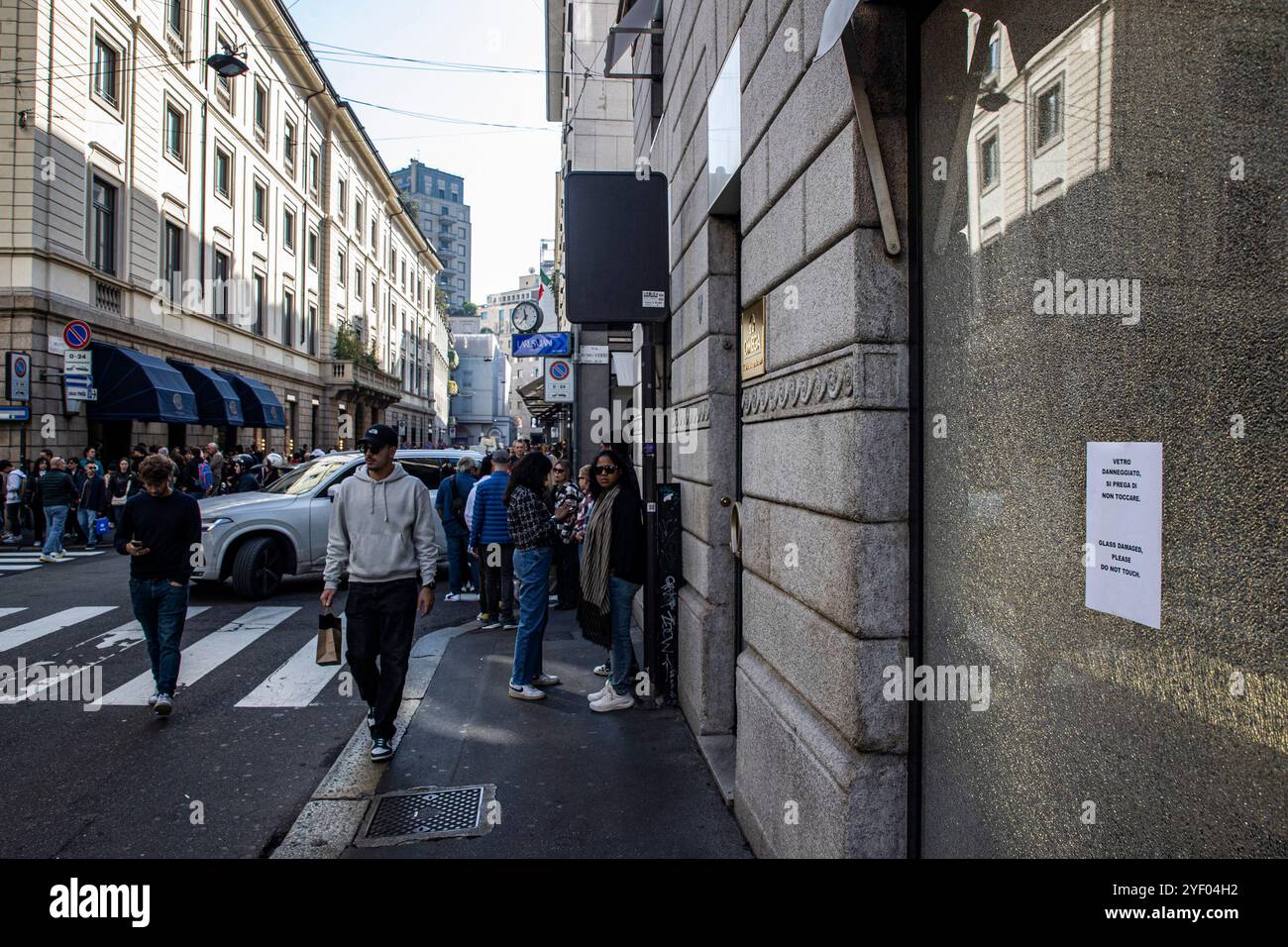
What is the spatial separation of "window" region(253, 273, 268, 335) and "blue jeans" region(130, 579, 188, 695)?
30892 mm

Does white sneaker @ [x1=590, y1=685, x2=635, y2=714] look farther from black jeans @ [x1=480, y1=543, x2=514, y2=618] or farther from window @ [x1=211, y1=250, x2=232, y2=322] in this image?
window @ [x1=211, y1=250, x2=232, y2=322]

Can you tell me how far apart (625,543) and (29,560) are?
14.0m

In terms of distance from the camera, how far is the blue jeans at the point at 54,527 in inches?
579

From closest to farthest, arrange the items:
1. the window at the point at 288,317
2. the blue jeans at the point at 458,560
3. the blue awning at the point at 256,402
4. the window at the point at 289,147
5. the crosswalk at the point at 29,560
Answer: the blue jeans at the point at 458,560, the crosswalk at the point at 29,560, the blue awning at the point at 256,402, the window at the point at 289,147, the window at the point at 288,317

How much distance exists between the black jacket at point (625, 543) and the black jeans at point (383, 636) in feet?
5.03

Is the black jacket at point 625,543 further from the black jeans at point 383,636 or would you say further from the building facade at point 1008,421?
the building facade at point 1008,421

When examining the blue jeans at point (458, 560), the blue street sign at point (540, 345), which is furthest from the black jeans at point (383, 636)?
the blue street sign at point (540, 345)

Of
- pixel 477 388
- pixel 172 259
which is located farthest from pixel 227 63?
pixel 477 388

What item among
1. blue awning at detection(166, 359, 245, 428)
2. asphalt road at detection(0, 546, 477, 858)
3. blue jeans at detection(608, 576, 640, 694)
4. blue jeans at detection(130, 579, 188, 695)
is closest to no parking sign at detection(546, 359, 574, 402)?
asphalt road at detection(0, 546, 477, 858)

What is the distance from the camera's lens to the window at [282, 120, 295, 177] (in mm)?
37125

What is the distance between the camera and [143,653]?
7.64 meters
